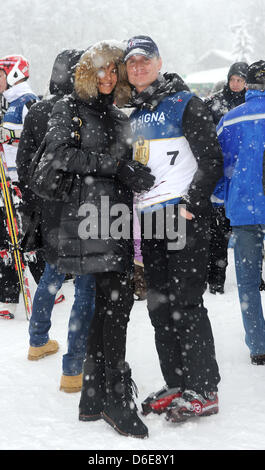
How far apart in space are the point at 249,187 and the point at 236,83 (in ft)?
9.78

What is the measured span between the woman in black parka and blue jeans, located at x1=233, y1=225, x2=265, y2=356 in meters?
1.06

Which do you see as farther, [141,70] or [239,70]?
[239,70]

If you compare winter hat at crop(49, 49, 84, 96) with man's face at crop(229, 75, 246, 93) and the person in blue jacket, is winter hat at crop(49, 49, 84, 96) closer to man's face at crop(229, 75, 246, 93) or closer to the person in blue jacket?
the person in blue jacket

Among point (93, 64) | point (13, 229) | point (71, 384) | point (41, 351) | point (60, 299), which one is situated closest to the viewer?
point (93, 64)

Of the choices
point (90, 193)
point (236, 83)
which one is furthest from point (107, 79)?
point (236, 83)

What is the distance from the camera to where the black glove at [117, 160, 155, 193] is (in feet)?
8.37

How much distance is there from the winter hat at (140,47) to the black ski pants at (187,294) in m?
0.84

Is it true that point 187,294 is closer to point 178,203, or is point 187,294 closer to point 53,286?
point 178,203

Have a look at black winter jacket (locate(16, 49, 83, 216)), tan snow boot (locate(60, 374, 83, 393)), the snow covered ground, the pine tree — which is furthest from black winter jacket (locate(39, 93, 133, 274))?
the pine tree

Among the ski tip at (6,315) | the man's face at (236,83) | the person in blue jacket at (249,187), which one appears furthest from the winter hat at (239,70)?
the ski tip at (6,315)

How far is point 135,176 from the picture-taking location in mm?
2578

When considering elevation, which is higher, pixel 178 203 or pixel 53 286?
pixel 178 203

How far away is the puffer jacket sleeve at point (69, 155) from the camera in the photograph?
2.43 metres
